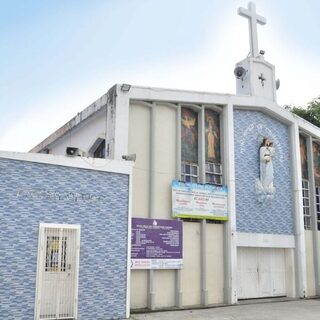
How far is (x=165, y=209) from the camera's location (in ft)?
46.4

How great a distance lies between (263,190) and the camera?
1612 cm

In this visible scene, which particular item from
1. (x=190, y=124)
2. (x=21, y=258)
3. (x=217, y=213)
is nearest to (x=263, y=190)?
(x=217, y=213)

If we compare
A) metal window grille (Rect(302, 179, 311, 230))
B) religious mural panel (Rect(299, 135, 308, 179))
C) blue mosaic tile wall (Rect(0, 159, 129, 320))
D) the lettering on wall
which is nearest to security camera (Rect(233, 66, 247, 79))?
religious mural panel (Rect(299, 135, 308, 179))

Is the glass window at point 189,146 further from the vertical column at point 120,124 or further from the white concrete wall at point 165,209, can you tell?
the vertical column at point 120,124

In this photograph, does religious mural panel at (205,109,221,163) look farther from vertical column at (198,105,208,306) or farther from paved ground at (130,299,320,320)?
paved ground at (130,299,320,320)

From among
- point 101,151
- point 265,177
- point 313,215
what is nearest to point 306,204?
point 313,215

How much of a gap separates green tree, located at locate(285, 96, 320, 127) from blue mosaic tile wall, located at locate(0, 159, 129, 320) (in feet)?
61.0

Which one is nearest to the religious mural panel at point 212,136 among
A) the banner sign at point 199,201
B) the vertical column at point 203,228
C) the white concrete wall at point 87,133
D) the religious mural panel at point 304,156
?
the vertical column at point 203,228

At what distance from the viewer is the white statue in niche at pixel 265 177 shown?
16.1m

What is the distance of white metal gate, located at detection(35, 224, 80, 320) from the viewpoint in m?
10.5

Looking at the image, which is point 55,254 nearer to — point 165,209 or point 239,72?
point 165,209

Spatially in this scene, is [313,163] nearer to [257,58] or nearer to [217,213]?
[257,58]

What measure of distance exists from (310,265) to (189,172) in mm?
6343

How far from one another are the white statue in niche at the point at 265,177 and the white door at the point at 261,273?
1.90 metres
